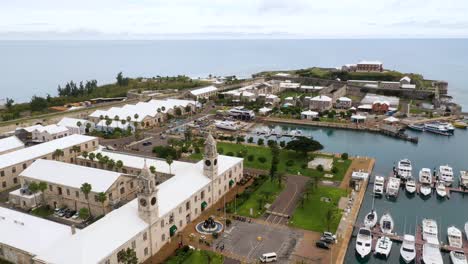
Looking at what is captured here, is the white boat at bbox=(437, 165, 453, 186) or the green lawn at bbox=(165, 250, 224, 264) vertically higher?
the white boat at bbox=(437, 165, 453, 186)

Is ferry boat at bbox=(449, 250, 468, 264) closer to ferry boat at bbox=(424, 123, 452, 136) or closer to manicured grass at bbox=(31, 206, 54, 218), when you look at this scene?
manicured grass at bbox=(31, 206, 54, 218)

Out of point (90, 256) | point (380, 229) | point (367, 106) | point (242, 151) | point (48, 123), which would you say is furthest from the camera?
point (367, 106)

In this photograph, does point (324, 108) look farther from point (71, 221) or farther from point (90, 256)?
point (90, 256)

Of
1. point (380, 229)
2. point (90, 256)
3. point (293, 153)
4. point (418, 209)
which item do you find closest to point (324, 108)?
point (293, 153)

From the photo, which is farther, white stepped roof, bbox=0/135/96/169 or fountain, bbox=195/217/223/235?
white stepped roof, bbox=0/135/96/169

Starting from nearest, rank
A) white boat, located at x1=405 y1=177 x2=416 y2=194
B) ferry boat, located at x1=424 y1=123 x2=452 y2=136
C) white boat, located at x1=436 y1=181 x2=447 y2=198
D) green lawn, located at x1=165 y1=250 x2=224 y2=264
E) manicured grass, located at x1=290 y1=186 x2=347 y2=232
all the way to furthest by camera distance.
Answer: green lawn, located at x1=165 y1=250 x2=224 y2=264 < manicured grass, located at x1=290 y1=186 x2=347 y2=232 < white boat, located at x1=436 y1=181 x2=447 y2=198 < white boat, located at x1=405 y1=177 x2=416 y2=194 < ferry boat, located at x1=424 y1=123 x2=452 y2=136

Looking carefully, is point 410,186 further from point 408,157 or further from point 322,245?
point 322,245

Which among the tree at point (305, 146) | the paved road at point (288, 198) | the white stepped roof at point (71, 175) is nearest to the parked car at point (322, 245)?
the paved road at point (288, 198)

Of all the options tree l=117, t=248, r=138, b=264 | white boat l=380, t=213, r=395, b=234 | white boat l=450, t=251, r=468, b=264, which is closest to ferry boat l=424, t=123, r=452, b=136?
white boat l=380, t=213, r=395, b=234
